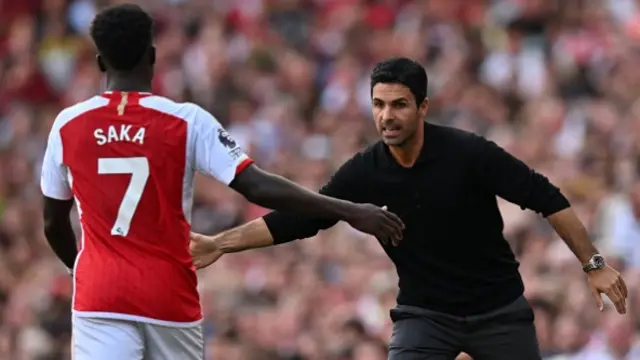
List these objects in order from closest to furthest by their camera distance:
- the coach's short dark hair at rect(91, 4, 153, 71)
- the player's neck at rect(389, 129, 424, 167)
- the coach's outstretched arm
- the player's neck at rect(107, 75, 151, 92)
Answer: the coach's short dark hair at rect(91, 4, 153, 71), the player's neck at rect(107, 75, 151, 92), the coach's outstretched arm, the player's neck at rect(389, 129, 424, 167)

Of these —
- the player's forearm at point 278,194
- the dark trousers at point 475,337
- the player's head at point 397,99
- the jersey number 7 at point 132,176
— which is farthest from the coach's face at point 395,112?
the jersey number 7 at point 132,176

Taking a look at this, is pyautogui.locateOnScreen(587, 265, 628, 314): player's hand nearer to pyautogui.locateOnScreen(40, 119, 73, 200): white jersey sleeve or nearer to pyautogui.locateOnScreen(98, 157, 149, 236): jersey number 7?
pyautogui.locateOnScreen(98, 157, 149, 236): jersey number 7

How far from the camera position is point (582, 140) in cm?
1506

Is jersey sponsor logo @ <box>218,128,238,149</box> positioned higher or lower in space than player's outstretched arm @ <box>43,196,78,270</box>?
higher

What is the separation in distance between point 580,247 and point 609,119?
666 centimetres

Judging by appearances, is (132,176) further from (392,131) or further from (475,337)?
(475,337)

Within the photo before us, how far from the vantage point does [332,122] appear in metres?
16.8

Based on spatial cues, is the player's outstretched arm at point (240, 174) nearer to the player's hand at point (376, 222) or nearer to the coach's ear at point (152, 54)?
the player's hand at point (376, 222)

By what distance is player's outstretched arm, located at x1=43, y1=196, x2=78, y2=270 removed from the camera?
7.99 m

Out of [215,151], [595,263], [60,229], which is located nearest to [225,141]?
[215,151]

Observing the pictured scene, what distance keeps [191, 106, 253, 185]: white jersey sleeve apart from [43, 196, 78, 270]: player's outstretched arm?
28.4 inches


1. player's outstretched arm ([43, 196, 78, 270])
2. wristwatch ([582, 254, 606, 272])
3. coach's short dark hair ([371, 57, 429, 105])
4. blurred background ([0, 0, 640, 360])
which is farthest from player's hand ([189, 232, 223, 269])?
blurred background ([0, 0, 640, 360])

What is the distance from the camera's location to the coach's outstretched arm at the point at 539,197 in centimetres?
878

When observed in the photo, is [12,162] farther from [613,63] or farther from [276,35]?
[613,63]
